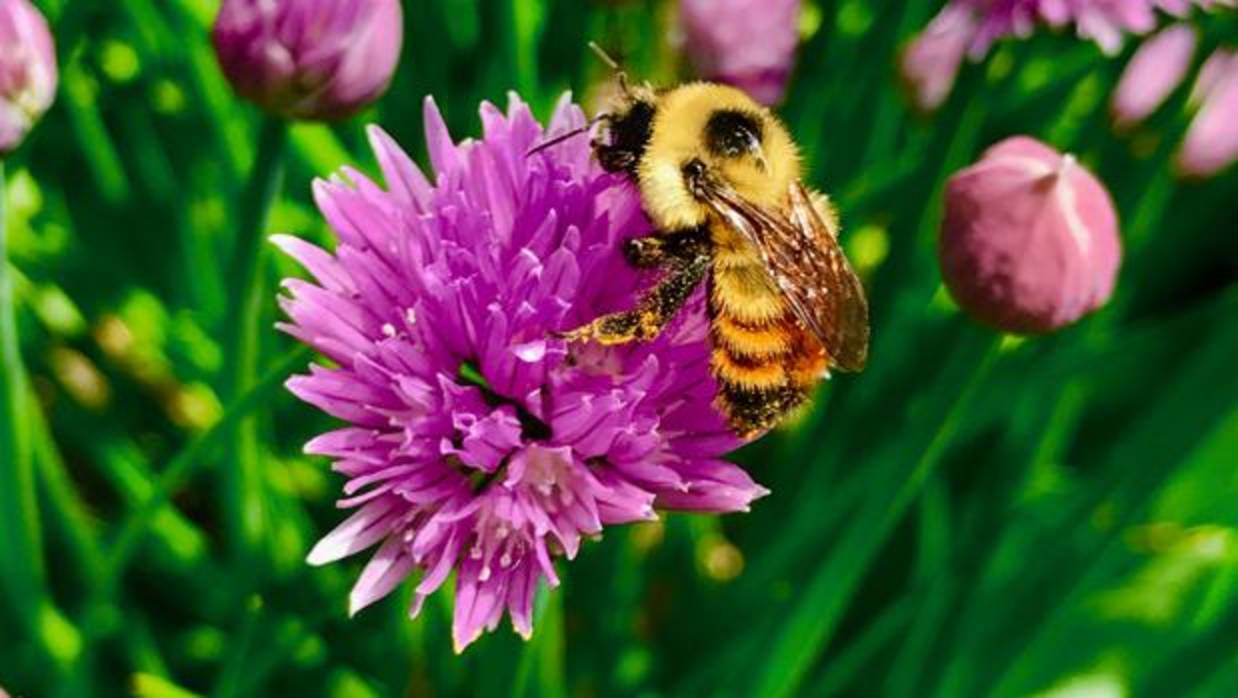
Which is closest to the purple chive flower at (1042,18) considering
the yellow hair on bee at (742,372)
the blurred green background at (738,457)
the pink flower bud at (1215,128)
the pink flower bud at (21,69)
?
the blurred green background at (738,457)

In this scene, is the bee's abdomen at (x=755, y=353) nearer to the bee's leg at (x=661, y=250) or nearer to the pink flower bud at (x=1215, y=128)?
the bee's leg at (x=661, y=250)

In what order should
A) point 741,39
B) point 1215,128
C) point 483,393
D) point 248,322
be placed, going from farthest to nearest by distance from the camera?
point 1215,128 → point 741,39 → point 248,322 → point 483,393

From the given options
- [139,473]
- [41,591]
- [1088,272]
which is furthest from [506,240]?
[139,473]

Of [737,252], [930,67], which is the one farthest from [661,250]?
[930,67]

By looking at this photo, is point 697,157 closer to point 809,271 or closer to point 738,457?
point 809,271

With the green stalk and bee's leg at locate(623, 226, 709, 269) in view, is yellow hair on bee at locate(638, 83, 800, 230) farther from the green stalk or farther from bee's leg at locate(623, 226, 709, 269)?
the green stalk
